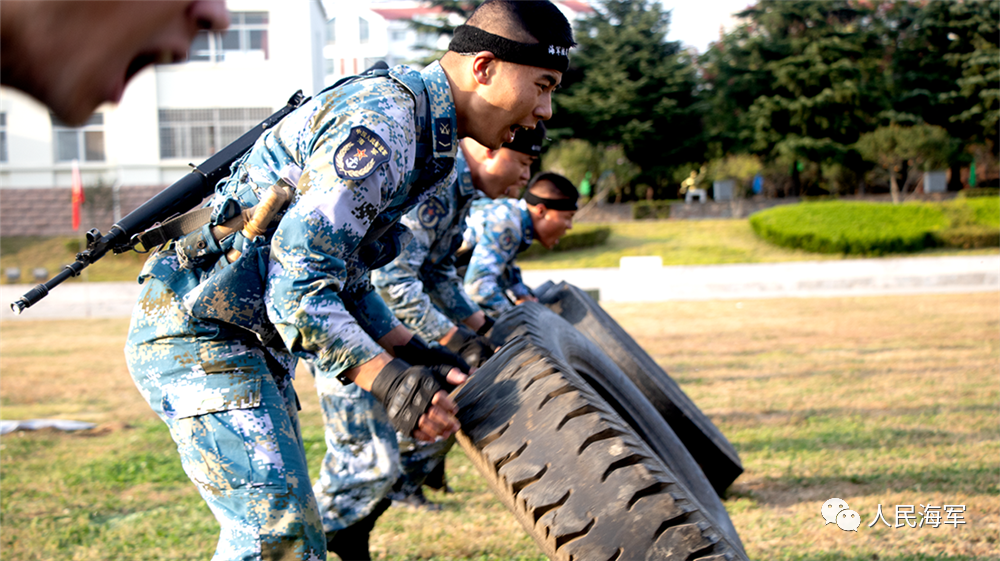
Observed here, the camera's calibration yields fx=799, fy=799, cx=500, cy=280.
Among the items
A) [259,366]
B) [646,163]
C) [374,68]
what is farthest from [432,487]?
[646,163]

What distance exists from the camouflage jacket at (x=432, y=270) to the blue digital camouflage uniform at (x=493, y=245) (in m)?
0.50

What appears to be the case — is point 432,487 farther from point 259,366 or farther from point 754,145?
point 754,145

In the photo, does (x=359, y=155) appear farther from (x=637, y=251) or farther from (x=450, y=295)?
(x=637, y=251)

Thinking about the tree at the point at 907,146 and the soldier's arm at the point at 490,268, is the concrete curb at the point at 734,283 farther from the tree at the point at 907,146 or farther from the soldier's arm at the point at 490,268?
the tree at the point at 907,146

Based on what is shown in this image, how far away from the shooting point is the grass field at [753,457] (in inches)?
138

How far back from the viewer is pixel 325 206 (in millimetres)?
1885

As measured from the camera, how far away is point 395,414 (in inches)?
74.7

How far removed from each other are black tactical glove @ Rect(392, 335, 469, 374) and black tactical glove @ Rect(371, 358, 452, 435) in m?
0.54

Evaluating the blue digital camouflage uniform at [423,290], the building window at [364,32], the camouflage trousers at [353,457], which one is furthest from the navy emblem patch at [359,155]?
the building window at [364,32]

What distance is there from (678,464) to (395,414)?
1666 millimetres

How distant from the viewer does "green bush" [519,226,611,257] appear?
21.6m

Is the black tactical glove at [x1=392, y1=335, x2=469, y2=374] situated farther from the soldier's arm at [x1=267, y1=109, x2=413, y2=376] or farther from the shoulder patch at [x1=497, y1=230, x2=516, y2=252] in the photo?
the shoulder patch at [x1=497, y1=230, x2=516, y2=252]

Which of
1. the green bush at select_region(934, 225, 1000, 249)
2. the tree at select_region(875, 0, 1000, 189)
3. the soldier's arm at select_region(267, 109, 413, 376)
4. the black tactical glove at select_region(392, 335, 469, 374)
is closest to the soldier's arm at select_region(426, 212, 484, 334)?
the black tactical glove at select_region(392, 335, 469, 374)

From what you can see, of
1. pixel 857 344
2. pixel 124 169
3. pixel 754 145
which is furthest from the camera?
pixel 754 145
